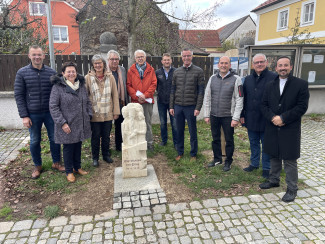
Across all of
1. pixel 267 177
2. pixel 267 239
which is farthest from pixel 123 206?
pixel 267 177

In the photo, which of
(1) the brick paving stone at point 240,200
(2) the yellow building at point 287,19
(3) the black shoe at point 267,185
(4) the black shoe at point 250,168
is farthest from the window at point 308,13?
(1) the brick paving stone at point 240,200

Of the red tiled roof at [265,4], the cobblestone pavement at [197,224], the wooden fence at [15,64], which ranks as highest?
the red tiled roof at [265,4]

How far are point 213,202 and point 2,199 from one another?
3283 millimetres

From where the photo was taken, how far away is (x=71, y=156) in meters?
4.23

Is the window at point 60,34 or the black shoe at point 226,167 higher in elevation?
the window at point 60,34

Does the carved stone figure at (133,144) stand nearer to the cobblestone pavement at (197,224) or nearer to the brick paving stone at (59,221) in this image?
the cobblestone pavement at (197,224)

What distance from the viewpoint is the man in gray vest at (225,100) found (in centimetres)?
421

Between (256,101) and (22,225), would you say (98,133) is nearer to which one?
(22,225)

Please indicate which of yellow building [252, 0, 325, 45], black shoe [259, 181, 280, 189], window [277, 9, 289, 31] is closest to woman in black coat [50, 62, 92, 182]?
black shoe [259, 181, 280, 189]

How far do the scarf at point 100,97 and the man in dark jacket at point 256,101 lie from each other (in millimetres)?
2519

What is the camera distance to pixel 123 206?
3.51 meters

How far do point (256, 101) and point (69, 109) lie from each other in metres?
3.16

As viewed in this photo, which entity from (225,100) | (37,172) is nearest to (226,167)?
(225,100)

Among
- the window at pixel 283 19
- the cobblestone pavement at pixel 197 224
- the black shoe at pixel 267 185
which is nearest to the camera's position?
the cobblestone pavement at pixel 197 224
